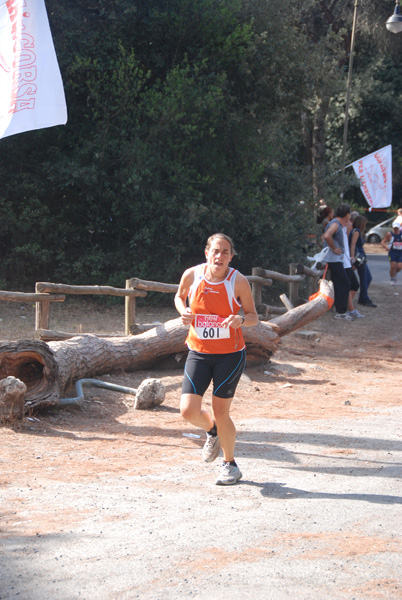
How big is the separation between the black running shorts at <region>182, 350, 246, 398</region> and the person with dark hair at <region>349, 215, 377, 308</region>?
9461 mm

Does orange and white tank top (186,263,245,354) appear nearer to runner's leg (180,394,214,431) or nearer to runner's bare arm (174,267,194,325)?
runner's bare arm (174,267,194,325)

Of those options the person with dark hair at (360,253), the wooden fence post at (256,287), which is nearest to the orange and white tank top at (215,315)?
the wooden fence post at (256,287)

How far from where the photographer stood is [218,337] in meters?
4.85

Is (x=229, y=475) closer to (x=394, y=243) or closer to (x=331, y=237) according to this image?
(x=331, y=237)

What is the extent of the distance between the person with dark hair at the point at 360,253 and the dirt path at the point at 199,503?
6.08 metres

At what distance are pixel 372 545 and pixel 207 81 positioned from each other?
38.9 ft

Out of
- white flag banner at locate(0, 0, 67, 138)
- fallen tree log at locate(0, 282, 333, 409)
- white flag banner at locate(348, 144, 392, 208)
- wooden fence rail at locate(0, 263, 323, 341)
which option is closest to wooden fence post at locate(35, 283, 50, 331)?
wooden fence rail at locate(0, 263, 323, 341)

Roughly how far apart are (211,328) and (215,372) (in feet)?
1.05

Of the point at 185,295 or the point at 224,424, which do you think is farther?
the point at 185,295

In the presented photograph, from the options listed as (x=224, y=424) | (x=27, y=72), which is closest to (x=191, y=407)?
(x=224, y=424)

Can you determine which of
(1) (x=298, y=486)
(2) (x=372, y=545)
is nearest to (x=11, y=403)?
(1) (x=298, y=486)

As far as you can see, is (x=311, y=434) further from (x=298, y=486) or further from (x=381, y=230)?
(x=381, y=230)

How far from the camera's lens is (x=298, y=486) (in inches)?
197

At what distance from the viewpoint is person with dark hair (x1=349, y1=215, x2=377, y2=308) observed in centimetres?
1398
